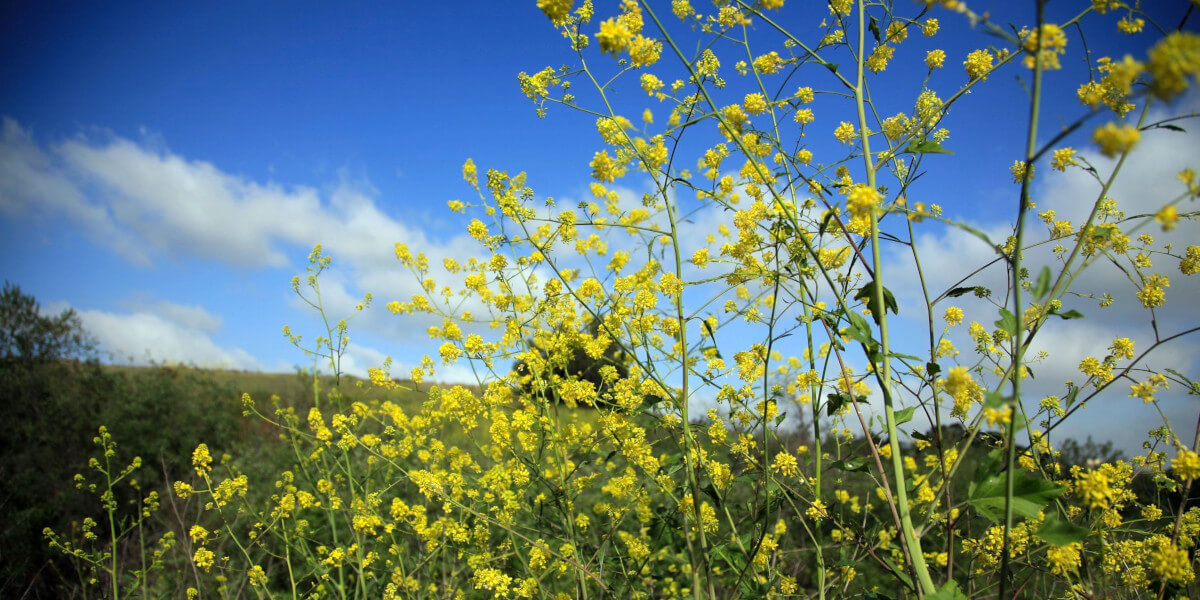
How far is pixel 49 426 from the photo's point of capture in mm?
9500

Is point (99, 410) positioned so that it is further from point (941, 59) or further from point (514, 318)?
point (941, 59)

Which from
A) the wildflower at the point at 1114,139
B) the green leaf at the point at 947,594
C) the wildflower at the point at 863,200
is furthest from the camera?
the wildflower at the point at 863,200

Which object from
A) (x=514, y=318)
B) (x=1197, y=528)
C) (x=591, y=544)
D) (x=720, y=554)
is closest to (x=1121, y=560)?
(x=1197, y=528)

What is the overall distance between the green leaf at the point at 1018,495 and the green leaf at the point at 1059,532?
0.04 meters

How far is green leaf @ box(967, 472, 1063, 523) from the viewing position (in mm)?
1735

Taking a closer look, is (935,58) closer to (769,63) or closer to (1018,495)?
(769,63)

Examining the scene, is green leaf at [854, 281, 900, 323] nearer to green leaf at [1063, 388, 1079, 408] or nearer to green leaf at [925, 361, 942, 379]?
green leaf at [925, 361, 942, 379]

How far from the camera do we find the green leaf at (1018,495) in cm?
174

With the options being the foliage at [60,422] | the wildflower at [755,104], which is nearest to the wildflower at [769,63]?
the wildflower at [755,104]

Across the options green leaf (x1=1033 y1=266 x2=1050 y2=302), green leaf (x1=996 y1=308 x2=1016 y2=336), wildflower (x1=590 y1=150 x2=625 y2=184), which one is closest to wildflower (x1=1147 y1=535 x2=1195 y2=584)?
green leaf (x1=996 y1=308 x2=1016 y2=336)

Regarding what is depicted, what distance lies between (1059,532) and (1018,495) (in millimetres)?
131

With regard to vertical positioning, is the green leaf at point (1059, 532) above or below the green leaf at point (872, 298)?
below

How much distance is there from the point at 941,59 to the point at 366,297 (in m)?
4.09

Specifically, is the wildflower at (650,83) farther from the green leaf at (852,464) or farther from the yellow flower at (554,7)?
the green leaf at (852,464)
